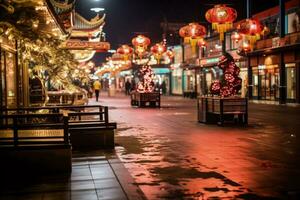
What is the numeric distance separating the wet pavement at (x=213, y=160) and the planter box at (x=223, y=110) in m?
0.81

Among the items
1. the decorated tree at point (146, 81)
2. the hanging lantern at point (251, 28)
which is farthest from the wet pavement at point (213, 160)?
the decorated tree at point (146, 81)

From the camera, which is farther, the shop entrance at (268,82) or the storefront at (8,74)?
the shop entrance at (268,82)

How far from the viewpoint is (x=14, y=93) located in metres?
16.7

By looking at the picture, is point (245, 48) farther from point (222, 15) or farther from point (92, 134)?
point (92, 134)

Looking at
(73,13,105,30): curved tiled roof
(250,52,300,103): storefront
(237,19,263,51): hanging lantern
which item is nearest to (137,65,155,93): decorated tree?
(237,19,263,51): hanging lantern

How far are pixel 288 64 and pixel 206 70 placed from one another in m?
16.8

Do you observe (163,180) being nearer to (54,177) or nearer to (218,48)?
(54,177)

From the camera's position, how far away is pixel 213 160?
37.4 feet

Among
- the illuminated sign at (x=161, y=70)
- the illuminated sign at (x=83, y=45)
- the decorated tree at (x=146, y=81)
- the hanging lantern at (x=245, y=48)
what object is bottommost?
the decorated tree at (x=146, y=81)

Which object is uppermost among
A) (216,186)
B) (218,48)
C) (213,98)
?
(218,48)

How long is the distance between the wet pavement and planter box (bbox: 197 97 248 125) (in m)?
0.81

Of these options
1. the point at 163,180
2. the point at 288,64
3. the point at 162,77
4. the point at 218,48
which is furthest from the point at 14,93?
the point at 162,77

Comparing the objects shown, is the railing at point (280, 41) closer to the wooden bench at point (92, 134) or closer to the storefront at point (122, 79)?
the wooden bench at point (92, 134)

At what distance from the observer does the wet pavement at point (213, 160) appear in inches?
329
